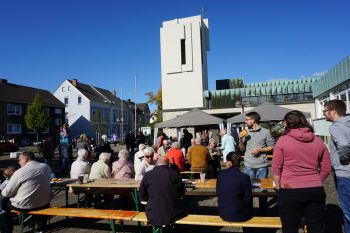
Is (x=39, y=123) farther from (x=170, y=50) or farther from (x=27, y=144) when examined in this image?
(x=170, y=50)

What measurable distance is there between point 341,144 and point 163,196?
7.80ft

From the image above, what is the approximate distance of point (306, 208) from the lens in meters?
3.67

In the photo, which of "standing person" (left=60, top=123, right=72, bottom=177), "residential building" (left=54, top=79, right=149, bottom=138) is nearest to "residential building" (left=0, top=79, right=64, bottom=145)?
"residential building" (left=54, top=79, right=149, bottom=138)

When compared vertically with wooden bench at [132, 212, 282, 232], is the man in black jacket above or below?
above

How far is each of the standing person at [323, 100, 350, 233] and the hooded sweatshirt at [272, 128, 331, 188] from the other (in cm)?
18

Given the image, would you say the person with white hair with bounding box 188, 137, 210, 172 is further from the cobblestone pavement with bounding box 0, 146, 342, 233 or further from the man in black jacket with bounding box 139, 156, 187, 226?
the man in black jacket with bounding box 139, 156, 187, 226

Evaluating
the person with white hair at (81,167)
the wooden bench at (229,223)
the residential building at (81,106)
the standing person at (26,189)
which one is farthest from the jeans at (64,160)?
the residential building at (81,106)

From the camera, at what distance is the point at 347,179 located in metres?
3.83

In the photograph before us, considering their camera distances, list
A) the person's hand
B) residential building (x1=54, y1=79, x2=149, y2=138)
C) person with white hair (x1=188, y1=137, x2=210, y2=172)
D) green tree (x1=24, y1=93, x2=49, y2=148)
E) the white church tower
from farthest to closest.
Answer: residential building (x1=54, y1=79, x2=149, y2=138), green tree (x1=24, y1=93, x2=49, y2=148), the white church tower, person with white hair (x1=188, y1=137, x2=210, y2=172), the person's hand

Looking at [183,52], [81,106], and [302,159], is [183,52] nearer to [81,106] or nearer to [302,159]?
[81,106]

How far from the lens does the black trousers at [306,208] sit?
3605 millimetres

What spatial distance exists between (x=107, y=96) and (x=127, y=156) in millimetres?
62225

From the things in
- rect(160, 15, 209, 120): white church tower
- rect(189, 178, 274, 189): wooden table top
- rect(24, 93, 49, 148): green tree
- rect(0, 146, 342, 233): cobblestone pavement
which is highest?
rect(160, 15, 209, 120): white church tower

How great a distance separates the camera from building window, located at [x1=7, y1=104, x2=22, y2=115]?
45.1m
